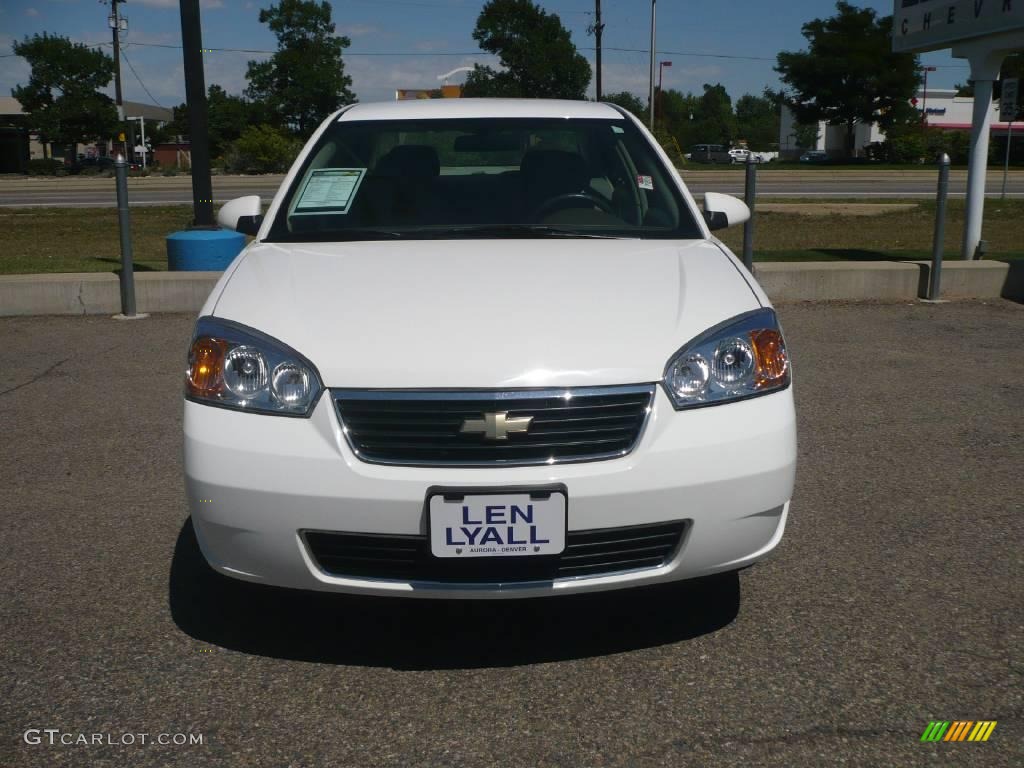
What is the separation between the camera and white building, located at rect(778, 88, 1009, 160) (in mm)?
78250

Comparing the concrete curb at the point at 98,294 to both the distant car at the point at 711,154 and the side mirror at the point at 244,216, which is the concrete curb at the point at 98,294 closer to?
the side mirror at the point at 244,216

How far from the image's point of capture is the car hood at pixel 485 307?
265cm

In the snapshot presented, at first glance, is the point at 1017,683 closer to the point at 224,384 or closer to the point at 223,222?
the point at 224,384

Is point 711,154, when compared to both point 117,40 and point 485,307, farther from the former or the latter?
point 485,307

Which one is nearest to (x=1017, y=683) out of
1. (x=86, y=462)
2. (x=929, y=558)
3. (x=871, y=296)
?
(x=929, y=558)

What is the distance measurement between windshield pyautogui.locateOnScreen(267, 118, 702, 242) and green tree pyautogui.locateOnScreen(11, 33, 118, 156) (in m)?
65.2

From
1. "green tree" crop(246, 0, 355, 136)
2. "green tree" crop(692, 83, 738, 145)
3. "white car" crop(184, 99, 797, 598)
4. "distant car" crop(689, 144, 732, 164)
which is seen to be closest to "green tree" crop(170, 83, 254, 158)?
"green tree" crop(246, 0, 355, 136)

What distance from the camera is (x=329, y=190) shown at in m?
4.01

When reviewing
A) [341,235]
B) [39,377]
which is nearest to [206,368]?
[341,235]

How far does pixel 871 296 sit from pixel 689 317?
21.9 feet

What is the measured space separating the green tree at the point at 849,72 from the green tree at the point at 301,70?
31893 millimetres

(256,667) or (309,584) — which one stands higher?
(309,584)

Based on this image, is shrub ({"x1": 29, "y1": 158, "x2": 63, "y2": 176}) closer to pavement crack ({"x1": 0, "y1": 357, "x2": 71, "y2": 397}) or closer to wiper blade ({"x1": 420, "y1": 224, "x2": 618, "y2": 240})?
pavement crack ({"x1": 0, "y1": 357, "x2": 71, "y2": 397})

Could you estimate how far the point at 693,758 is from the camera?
2.45 meters
